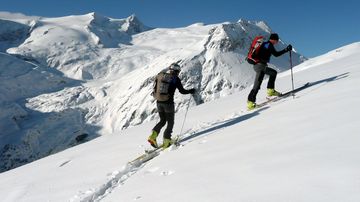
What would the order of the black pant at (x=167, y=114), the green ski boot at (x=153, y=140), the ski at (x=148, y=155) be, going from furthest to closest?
1. the black pant at (x=167, y=114)
2. the green ski boot at (x=153, y=140)
3. the ski at (x=148, y=155)

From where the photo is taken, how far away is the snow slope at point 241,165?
534 cm

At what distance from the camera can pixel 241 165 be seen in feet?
21.9

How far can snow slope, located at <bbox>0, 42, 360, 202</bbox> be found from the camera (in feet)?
17.5

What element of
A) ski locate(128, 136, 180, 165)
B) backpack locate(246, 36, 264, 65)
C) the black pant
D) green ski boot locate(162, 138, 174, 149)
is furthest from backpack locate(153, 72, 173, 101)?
backpack locate(246, 36, 264, 65)

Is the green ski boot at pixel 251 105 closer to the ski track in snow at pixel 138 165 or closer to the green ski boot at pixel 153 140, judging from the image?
the ski track in snow at pixel 138 165

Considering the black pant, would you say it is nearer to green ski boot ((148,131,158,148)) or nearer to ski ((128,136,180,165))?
green ski boot ((148,131,158,148))

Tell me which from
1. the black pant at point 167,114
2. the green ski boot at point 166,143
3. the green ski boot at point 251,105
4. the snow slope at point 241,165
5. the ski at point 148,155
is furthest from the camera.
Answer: the green ski boot at point 251,105

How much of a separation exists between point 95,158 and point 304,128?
6251 millimetres

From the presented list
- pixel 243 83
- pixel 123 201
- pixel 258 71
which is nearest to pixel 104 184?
pixel 123 201

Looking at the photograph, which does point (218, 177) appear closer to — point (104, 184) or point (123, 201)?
point (123, 201)

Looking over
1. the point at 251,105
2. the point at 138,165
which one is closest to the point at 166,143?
the point at 138,165

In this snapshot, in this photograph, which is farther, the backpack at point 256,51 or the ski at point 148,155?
the backpack at point 256,51

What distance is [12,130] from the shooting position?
180 metres

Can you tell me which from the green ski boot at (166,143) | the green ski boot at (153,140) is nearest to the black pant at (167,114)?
the green ski boot at (153,140)
